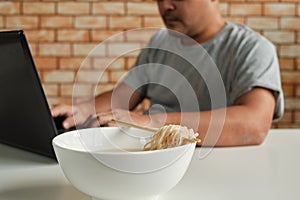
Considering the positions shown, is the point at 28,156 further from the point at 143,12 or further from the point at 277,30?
the point at 277,30

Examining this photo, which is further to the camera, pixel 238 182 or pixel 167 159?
pixel 238 182

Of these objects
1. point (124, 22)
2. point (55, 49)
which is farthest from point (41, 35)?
point (124, 22)

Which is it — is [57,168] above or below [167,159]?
below

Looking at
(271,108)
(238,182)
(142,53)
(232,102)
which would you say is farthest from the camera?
(142,53)

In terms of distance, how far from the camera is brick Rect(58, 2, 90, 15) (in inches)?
124

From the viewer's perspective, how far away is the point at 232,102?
6.38ft

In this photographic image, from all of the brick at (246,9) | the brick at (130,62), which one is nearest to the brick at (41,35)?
the brick at (130,62)

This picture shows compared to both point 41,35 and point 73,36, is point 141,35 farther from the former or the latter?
point 41,35

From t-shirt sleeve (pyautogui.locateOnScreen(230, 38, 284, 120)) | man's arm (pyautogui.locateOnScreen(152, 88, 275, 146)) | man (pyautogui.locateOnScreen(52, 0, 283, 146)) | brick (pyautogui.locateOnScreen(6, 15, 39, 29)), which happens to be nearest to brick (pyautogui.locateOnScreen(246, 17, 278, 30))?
man (pyautogui.locateOnScreen(52, 0, 283, 146))

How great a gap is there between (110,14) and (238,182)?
7.49 feet

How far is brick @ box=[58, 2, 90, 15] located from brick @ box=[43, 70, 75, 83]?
1.19 ft

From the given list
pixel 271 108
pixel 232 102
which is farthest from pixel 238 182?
pixel 232 102

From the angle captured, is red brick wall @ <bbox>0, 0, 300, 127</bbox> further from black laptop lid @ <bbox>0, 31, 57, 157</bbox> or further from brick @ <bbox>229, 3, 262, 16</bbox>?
black laptop lid @ <bbox>0, 31, 57, 157</bbox>

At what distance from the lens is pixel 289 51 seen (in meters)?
3.12
